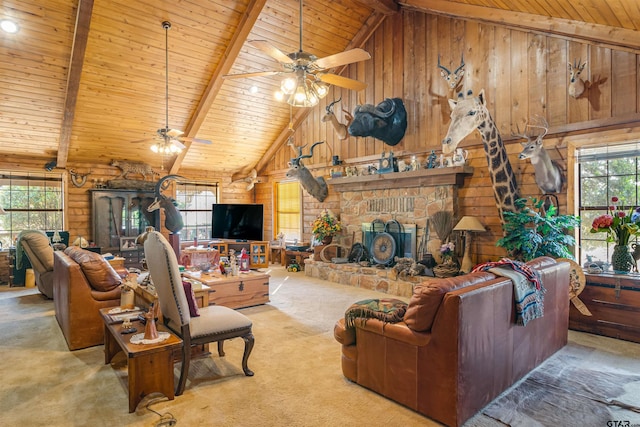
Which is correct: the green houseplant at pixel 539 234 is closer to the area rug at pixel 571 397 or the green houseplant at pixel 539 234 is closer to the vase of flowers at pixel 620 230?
the vase of flowers at pixel 620 230

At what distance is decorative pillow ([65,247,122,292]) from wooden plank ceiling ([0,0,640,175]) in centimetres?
311

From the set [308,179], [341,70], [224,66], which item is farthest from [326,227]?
[224,66]

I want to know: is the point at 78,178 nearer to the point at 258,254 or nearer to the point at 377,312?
the point at 258,254

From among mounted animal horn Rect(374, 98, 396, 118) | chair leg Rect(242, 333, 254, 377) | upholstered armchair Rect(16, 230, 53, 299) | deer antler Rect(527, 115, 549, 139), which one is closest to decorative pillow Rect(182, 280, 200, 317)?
chair leg Rect(242, 333, 254, 377)

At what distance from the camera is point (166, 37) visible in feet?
18.9

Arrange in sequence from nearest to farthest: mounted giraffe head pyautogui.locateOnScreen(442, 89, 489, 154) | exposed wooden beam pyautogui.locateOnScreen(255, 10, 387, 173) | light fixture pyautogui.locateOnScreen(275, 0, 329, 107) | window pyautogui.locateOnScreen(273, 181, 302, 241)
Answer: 1. light fixture pyautogui.locateOnScreen(275, 0, 329, 107)
2. mounted giraffe head pyautogui.locateOnScreen(442, 89, 489, 154)
3. exposed wooden beam pyautogui.locateOnScreen(255, 10, 387, 173)
4. window pyautogui.locateOnScreen(273, 181, 302, 241)

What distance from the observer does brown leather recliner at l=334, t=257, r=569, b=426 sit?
2.20m

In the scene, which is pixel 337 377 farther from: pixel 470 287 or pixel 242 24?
pixel 242 24

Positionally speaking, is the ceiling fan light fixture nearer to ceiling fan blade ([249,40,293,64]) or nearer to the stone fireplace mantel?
ceiling fan blade ([249,40,293,64])

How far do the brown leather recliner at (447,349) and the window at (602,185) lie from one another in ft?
7.89

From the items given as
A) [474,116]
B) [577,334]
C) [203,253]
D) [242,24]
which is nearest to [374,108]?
[474,116]

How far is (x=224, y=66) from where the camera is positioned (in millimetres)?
6336

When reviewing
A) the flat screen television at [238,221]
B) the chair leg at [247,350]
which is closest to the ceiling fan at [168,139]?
the flat screen television at [238,221]

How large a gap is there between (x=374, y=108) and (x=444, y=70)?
1260 millimetres
